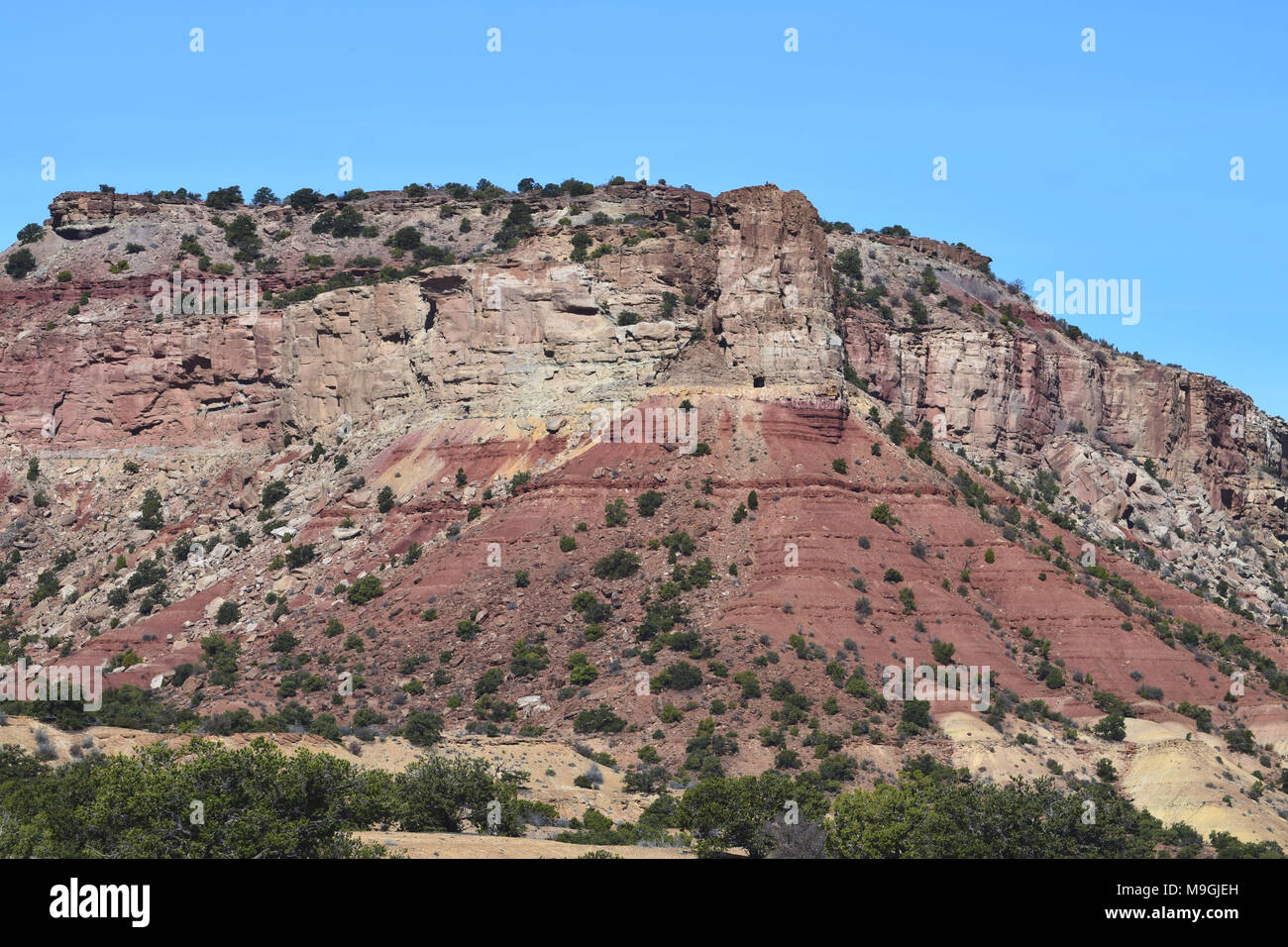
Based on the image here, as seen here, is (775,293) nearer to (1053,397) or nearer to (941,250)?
(1053,397)

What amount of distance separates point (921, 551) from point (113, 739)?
126ft

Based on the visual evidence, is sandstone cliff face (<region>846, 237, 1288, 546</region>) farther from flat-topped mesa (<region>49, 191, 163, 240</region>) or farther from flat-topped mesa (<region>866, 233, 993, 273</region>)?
flat-topped mesa (<region>49, 191, 163, 240</region>)

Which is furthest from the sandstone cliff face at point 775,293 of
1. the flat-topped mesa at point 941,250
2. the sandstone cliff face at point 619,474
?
the flat-topped mesa at point 941,250

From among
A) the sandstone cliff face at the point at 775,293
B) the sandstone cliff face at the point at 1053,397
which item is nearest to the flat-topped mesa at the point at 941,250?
the sandstone cliff face at the point at 1053,397

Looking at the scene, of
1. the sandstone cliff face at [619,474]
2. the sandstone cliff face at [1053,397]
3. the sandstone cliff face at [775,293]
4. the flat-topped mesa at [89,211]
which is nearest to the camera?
the sandstone cliff face at [619,474]

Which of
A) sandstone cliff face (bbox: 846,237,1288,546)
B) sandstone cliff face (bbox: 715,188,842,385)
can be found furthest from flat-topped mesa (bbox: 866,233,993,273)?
sandstone cliff face (bbox: 715,188,842,385)

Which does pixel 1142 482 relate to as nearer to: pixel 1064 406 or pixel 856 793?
pixel 1064 406

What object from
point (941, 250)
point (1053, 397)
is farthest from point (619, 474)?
point (941, 250)

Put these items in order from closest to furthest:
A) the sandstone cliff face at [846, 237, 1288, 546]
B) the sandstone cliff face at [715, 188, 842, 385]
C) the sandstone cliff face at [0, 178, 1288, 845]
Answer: the sandstone cliff face at [0, 178, 1288, 845] → the sandstone cliff face at [715, 188, 842, 385] → the sandstone cliff face at [846, 237, 1288, 546]

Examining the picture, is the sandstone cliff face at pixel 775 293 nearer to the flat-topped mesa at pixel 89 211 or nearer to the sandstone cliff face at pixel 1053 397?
the sandstone cliff face at pixel 1053 397

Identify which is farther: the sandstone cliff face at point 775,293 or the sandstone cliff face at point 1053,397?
the sandstone cliff face at point 1053,397

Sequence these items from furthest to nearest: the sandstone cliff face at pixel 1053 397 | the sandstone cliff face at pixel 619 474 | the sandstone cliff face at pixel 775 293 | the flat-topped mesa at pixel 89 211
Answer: the flat-topped mesa at pixel 89 211 < the sandstone cliff face at pixel 1053 397 < the sandstone cliff face at pixel 775 293 < the sandstone cliff face at pixel 619 474

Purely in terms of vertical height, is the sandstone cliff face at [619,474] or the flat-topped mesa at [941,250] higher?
the flat-topped mesa at [941,250]
